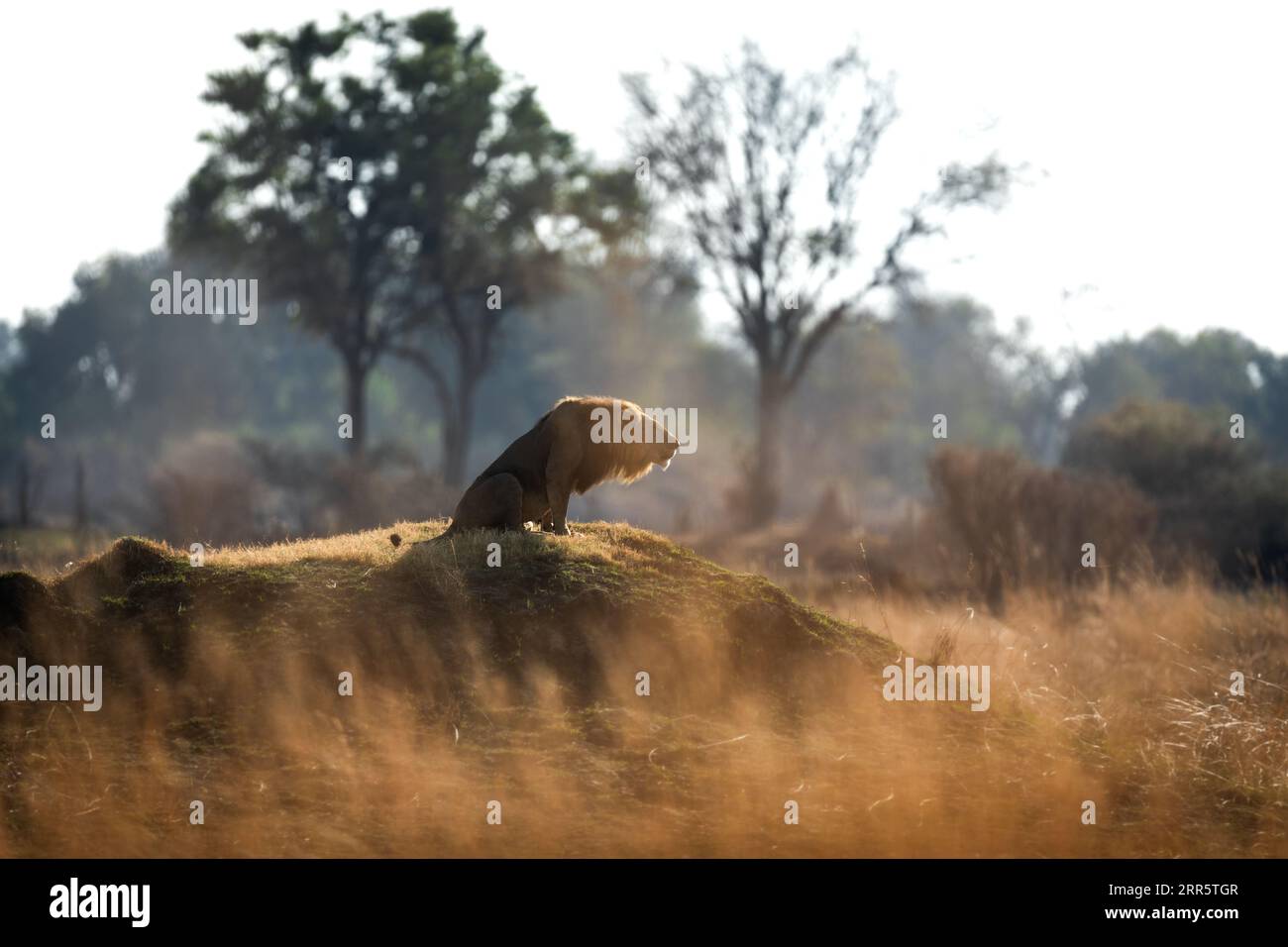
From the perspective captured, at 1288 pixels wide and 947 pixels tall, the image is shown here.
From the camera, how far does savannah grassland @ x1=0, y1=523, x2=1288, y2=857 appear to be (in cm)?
796

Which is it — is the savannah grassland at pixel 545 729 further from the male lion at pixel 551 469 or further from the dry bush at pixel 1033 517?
the dry bush at pixel 1033 517

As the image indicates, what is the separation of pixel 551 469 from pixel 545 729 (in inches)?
123

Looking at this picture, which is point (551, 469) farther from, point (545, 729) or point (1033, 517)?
point (1033, 517)

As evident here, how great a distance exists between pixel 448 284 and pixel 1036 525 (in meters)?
22.9

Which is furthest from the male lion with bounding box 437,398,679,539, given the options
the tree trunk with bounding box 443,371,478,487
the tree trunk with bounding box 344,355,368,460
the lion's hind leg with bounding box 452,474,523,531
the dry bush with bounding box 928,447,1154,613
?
the tree trunk with bounding box 443,371,478,487

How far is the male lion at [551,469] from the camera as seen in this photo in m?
11.6

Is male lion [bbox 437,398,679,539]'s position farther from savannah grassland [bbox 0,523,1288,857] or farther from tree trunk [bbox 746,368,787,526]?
tree trunk [bbox 746,368,787,526]

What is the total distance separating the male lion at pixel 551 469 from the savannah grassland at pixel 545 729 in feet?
1.48

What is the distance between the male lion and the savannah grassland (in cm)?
45

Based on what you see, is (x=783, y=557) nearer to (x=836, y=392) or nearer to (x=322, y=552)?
(x=322, y=552)

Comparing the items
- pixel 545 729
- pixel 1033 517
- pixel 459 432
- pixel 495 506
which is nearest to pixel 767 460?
pixel 459 432

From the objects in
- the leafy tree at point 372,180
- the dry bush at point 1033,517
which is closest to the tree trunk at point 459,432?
the leafy tree at point 372,180

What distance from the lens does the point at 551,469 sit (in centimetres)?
1177

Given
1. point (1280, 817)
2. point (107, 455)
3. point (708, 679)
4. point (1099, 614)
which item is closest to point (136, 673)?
point (708, 679)
